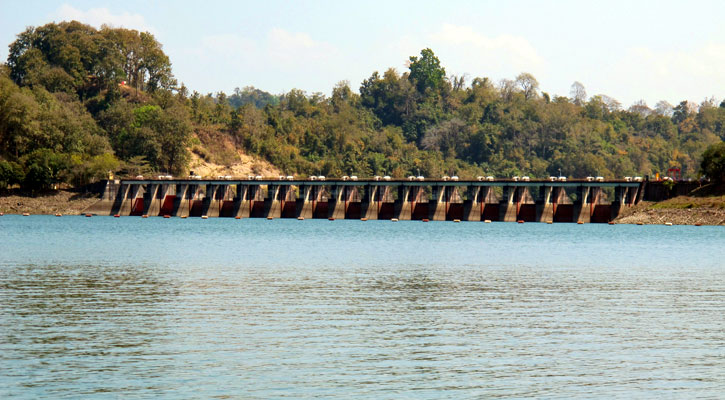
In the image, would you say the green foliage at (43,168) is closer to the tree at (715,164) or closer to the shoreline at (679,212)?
the shoreline at (679,212)

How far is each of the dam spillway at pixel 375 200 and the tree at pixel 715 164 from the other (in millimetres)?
11344

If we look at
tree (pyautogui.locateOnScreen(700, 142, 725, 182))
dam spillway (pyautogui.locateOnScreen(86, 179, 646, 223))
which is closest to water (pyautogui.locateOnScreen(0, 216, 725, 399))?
tree (pyautogui.locateOnScreen(700, 142, 725, 182))

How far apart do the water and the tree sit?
7911 centimetres

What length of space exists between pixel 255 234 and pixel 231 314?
82.1 meters

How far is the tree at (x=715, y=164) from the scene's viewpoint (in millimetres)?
153000

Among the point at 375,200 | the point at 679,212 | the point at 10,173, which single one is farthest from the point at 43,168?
the point at 679,212

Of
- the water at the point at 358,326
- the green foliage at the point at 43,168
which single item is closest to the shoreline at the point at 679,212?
the water at the point at 358,326

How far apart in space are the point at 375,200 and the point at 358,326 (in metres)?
142

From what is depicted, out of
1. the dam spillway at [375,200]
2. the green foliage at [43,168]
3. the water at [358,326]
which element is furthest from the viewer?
the green foliage at [43,168]

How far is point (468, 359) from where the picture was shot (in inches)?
1272

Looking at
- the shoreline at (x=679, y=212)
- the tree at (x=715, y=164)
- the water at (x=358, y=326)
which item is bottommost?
the water at (x=358, y=326)

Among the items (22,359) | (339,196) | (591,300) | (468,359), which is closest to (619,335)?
(468,359)

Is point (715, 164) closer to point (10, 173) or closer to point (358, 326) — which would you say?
point (10, 173)

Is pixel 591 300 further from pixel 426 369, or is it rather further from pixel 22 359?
pixel 22 359
